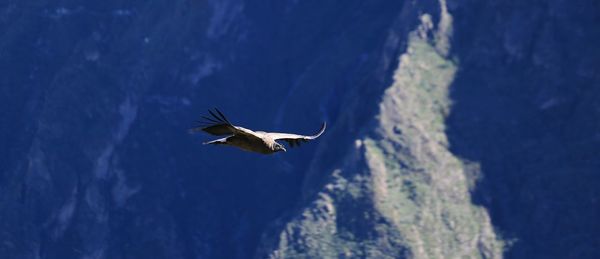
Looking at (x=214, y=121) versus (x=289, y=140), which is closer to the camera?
(x=214, y=121)

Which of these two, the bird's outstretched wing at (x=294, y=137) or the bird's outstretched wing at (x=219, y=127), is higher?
the bird's outstretched wing at (x=294, y=137)

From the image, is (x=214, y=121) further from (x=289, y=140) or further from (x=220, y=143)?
(x=289, y=140)

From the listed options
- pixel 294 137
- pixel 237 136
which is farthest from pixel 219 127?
pixel 294 137

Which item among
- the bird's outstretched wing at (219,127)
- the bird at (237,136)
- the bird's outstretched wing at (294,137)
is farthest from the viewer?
the bird's outstretched wing at (294,137)

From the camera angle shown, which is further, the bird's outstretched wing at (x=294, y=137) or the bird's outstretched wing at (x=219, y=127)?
the bird's outstretched wing at (x=294, y=137)

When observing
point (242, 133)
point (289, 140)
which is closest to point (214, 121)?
point (242, 133)

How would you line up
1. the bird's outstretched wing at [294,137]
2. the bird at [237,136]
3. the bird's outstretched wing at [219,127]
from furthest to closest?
the bird's outstretched wing at [294,137] → the bird at [237,136] → the bird's outstretched wing at [219,127]

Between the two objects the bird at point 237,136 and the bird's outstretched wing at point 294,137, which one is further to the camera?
the bird's outstretched wing at point 294,137

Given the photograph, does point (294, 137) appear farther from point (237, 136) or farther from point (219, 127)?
point (219, 127)

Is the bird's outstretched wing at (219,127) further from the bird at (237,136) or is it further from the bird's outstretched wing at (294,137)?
the bird's outstretched wing at (294,137)

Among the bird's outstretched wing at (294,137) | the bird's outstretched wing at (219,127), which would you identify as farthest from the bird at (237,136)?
the bird's outstretched wing at (294,137)

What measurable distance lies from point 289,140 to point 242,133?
465 cm

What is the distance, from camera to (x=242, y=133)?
4762 cm

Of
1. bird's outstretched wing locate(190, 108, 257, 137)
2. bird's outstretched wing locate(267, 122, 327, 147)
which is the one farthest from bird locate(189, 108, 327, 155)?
bird's outstretched wing locate(267, 122, 327, 147)
